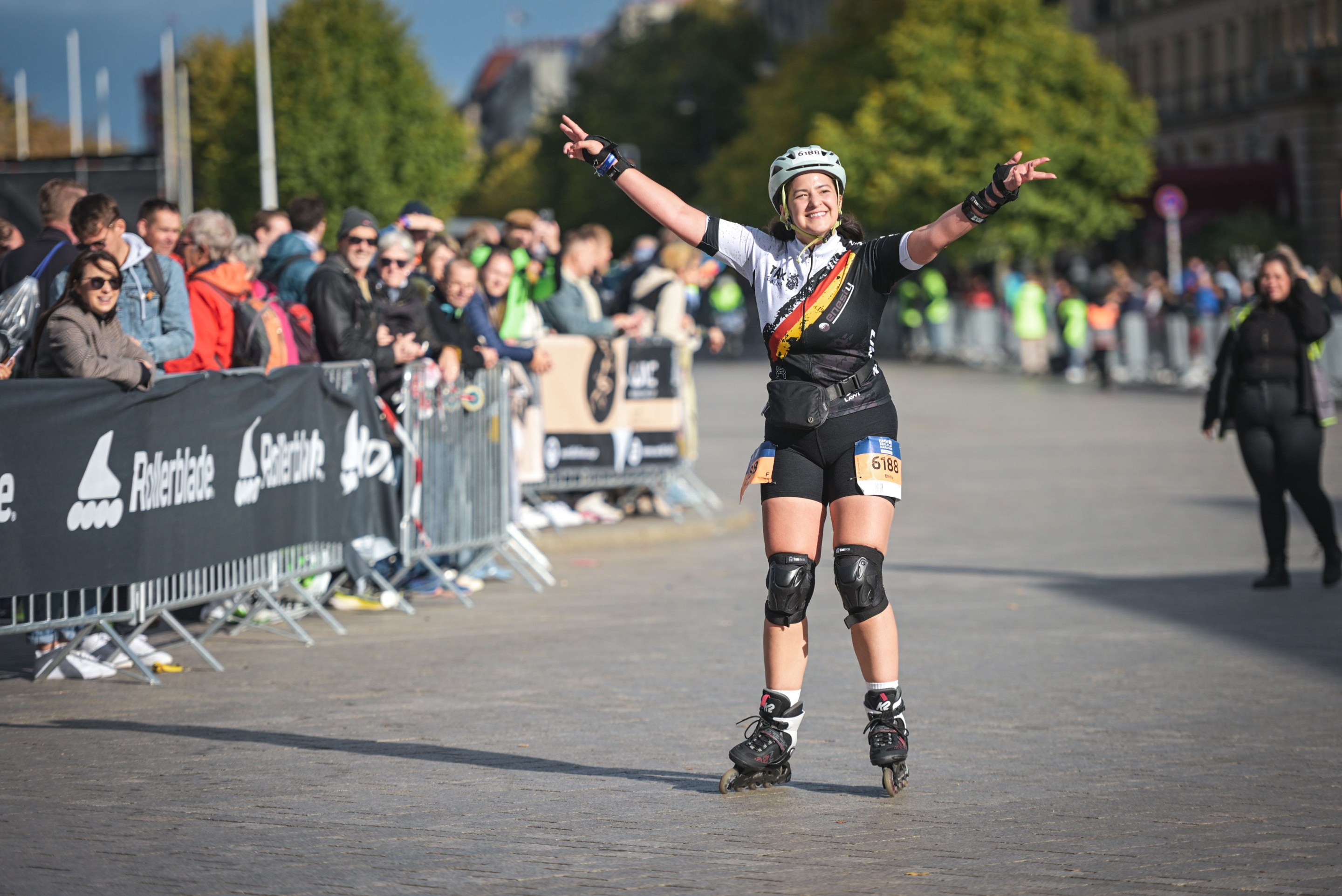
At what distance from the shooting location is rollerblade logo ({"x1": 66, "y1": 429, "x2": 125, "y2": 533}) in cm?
764

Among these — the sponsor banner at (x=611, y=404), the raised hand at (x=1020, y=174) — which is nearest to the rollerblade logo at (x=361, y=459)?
the sponsor banner at (x=611, y=404)

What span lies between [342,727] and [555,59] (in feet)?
537

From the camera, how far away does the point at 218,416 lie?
27.8ft

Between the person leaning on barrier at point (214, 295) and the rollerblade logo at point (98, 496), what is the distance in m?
1.60

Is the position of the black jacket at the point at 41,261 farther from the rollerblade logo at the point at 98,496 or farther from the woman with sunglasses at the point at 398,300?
the woman with sunglasses at the point at 398,300

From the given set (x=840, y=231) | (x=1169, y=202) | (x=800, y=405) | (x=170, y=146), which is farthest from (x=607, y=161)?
(x=1169, y=202)

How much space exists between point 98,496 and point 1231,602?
6.15 metres

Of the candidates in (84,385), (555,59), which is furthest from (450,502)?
(555,59)

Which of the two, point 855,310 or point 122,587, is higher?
point 855,310

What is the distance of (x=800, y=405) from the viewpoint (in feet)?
19.3

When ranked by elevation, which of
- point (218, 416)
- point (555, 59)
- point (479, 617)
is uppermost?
point (555, 59)

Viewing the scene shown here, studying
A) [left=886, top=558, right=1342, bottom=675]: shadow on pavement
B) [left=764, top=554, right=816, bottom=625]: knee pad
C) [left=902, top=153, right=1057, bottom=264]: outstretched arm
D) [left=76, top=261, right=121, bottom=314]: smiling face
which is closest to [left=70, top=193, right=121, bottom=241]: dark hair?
[left=76, top=261, right=121, bottom=314]: smiling face

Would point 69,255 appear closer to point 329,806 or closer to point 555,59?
point 329,806

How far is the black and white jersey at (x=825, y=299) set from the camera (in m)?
5.97
